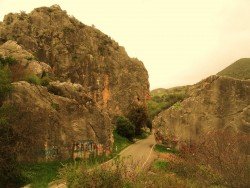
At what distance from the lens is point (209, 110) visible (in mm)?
46781

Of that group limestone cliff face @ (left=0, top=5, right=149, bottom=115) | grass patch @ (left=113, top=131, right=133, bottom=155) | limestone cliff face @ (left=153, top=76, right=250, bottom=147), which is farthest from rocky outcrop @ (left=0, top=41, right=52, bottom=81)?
limestone cliff face @ (left=153, top=76, right=250, bottom=147)

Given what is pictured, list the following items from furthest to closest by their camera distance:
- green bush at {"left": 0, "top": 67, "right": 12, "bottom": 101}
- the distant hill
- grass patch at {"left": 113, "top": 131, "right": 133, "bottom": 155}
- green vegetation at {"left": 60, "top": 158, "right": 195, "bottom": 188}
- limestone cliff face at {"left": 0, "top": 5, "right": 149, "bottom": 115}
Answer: the distant hill
limestone cliff face at {"left": 0, "top": 5, "right": 149, "bottom": 115}
grass patch at {"left": 113, "top": 131, "right": 133, "bottom": 155}
green bush at {"left": 0, "top": 67, "right": 12, "bottom": 101}
green vegetation at {"left": 60, "top": 158, "right": 195, "bottom": 188}

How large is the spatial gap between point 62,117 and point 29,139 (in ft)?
19.7

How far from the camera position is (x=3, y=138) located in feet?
83.8

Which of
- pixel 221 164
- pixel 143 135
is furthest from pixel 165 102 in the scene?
pixel 221 164

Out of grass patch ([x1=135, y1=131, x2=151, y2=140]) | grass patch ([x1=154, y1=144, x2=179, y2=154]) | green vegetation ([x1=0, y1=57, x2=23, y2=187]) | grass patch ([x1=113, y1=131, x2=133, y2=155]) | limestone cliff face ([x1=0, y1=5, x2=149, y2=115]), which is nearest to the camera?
green vegetation ([x1=0, y1=57, x2=23, y2=187])

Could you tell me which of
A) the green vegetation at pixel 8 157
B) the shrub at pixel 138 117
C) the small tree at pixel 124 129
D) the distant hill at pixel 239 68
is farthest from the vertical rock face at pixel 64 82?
the distant hill at pixel 239 68

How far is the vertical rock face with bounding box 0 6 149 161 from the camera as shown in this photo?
3086 cm

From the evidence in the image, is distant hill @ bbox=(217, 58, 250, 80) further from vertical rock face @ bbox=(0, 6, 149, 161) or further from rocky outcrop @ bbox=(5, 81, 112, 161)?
rocky outcrop @ bbox=(5, 81, 112, 161)

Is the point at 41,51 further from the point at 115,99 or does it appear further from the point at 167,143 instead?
the point at 167,143

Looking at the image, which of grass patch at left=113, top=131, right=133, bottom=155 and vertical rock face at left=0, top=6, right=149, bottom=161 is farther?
grass patch at left=113, top=131, right=133, bottom=155

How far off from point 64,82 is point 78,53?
2348 cm

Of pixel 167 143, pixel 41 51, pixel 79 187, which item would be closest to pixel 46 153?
pixel 79 187

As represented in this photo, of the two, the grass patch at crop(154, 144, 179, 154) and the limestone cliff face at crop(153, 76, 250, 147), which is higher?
the limestone cliff face at crop(153, 76, 250, 147)
